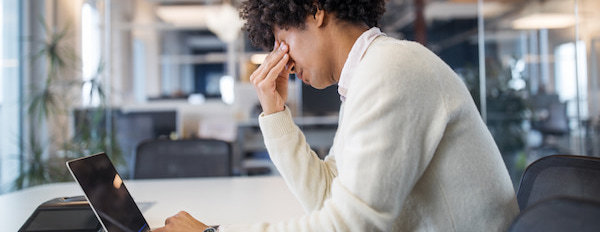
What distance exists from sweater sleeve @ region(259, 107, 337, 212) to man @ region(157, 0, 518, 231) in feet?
0.48

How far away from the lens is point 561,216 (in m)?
0.56

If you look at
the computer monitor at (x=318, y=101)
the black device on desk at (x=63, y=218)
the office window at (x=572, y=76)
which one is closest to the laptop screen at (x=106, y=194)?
the black device on desk at (x=63, y=218)

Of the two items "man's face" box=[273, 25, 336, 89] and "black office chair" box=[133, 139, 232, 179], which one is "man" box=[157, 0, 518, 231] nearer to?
"man's face" box=[273, 25, 336, 89]

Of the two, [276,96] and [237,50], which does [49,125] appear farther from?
[276,96]

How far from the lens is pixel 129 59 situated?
8.50 meters

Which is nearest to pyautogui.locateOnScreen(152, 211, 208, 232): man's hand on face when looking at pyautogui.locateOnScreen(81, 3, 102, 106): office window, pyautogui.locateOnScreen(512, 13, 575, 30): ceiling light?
pyautogui.locateOnScreen(512, 13, 575, 30): ceiling light

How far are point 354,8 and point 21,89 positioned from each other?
143 inches

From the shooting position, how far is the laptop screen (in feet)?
2.84

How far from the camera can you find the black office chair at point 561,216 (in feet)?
1.73

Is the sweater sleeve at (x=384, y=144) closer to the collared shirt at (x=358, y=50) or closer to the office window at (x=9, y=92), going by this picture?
the collared shirt at (x=358, y=50)

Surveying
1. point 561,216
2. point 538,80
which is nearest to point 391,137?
point 561,216

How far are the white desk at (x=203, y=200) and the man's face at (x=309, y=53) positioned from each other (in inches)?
14.7

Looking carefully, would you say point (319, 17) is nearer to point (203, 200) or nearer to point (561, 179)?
point (561, 179)

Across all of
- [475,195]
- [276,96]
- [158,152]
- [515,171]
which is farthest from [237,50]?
[475,195]
